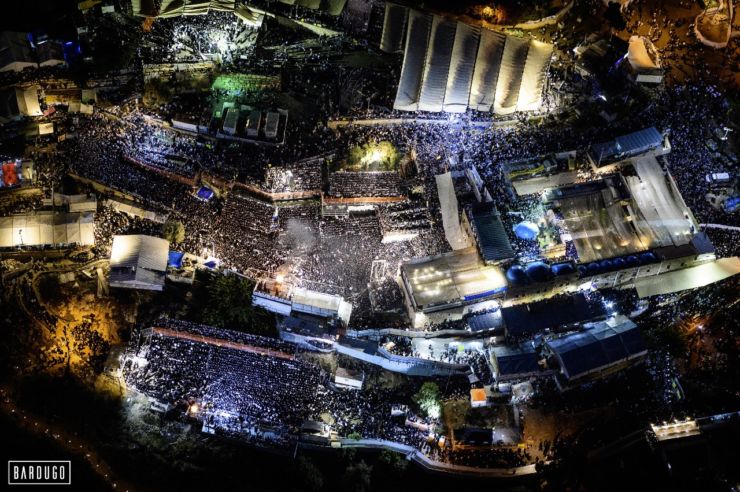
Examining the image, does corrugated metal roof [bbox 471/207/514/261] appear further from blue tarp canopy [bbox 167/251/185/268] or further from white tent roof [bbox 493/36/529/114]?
blue tarp canopy [bbox 167/251/185/268]

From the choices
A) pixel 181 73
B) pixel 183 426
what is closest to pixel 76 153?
pixel 181 73

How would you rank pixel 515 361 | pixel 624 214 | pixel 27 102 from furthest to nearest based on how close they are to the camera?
pixel 27 102 < pixel 624 214 < pixel 515 361

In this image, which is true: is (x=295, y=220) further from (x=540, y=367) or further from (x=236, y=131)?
(x=540, y=367)

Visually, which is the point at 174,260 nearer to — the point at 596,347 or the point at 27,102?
the point at 27,102

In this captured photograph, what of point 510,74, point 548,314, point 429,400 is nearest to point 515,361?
point 548,314

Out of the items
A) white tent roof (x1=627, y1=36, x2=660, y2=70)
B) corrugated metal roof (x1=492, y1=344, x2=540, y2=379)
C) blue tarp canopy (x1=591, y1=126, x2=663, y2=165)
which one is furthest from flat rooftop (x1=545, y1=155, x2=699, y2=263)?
white tent roof (x1=627, y1=36, x2=660, y2=70)

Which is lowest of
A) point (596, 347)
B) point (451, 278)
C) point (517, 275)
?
point (596, 347)

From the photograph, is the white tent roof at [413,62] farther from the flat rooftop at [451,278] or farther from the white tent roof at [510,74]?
the flat rooftop at [451,278]
